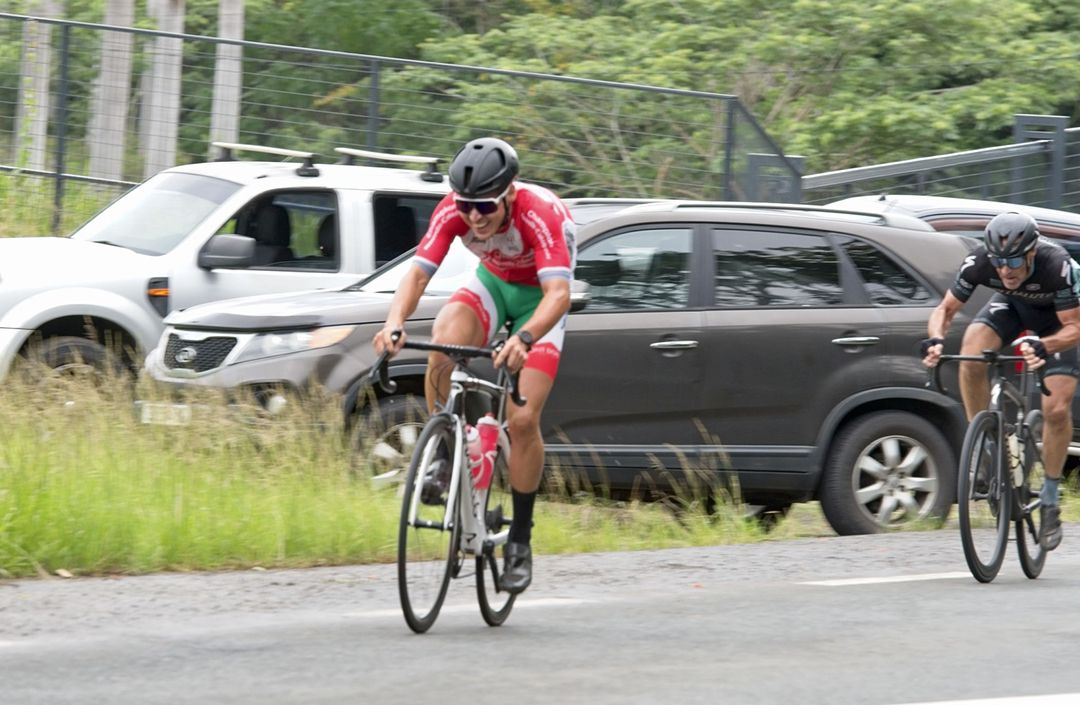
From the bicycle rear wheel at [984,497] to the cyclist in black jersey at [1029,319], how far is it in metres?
0.37

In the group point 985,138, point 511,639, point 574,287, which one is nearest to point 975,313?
point 574,287

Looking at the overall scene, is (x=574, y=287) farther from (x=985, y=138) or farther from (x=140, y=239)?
(x=985, y=138)

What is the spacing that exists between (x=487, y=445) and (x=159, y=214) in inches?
220

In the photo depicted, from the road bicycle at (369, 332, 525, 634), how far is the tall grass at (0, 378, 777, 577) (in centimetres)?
169

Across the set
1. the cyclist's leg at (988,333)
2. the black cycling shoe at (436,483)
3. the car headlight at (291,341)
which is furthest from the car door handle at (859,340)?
the black cycling shoe at (436,483)

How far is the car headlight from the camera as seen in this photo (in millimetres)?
9305

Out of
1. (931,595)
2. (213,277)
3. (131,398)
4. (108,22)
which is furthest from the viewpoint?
(108,22)

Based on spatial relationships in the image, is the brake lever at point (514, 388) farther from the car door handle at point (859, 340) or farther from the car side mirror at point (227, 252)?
the car side mirror at point (227, 252)

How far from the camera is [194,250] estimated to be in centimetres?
1119

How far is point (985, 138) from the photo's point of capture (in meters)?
24.2

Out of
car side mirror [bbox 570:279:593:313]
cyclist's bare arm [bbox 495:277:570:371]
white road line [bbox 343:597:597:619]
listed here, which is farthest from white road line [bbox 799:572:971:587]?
cyclist's bare arm [bbox 495:277:570:371]

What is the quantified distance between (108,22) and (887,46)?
1062cm

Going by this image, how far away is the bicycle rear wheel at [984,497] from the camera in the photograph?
8.02 meters

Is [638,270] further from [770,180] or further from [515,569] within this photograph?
[770,180]
